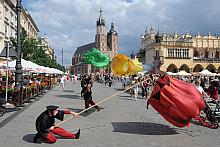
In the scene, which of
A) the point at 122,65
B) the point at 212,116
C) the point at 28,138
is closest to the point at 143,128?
the point at 212,116

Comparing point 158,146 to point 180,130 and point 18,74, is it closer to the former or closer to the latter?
point 180,130

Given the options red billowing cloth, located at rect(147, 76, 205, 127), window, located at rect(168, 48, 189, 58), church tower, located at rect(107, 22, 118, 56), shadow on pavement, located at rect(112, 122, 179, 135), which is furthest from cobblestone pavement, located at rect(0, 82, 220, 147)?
church tower, located at rect(107, 22, 118, 56)

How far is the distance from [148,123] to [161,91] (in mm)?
2047

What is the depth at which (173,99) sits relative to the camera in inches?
369

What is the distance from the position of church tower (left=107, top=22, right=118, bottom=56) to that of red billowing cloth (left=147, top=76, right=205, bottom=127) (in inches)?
5756

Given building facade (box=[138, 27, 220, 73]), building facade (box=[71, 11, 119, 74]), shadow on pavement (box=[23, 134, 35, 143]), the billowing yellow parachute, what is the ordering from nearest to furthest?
1. shadow on pavement (box=[23, 134, 35, 143])
2. the billowing yellow parachute
3. building facade (box=[138, 27, 220, 73])
4. building facade (box=[71, 11, 119, 74])

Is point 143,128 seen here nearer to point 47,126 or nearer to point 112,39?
point 47,126

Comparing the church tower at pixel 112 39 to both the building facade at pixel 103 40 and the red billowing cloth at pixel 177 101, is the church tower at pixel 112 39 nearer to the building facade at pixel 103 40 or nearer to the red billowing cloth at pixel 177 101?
the building facade at pixel 103 40

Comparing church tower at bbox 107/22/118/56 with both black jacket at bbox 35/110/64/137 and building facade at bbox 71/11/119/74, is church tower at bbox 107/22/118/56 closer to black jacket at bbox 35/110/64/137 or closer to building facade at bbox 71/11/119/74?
building facade at bbox 71/11/119/74

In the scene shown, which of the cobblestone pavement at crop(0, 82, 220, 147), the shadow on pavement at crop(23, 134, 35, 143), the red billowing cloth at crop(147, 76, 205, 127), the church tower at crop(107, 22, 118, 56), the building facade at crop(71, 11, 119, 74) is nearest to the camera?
the cobblestone pavement at crop(0, 82, 220, 147)

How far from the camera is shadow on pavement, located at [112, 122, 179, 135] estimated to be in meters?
9.54

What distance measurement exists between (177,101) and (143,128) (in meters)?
1.59

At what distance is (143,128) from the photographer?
33.5ft

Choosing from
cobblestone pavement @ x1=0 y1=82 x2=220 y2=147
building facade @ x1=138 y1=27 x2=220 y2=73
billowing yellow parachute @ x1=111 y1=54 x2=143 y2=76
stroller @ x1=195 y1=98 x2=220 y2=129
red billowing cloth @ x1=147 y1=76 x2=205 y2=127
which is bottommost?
cobblestone pavement @ x1=0 y1=82 x2=220 y2=147
